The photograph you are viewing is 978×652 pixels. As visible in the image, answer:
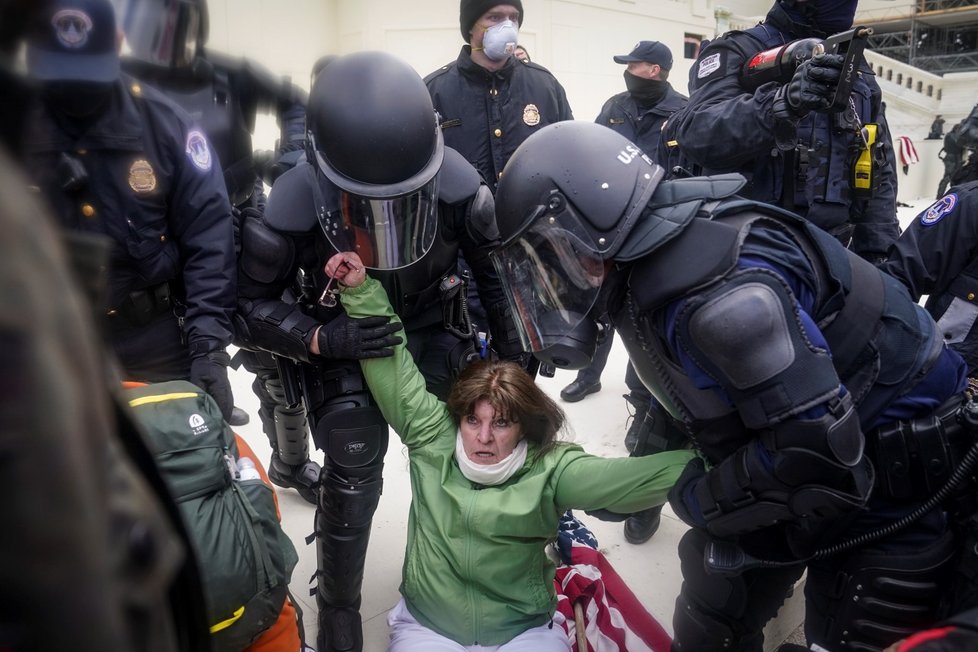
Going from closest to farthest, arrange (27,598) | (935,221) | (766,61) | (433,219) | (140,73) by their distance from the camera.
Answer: (27,598)
(433,219)
(935,221)
(766,61)
(140,73)

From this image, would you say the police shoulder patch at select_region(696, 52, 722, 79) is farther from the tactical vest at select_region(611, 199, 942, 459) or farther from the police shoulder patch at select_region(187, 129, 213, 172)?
the police shoulder patch at select_region(187, 129, 213, 172)

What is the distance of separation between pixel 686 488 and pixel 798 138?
147 cm

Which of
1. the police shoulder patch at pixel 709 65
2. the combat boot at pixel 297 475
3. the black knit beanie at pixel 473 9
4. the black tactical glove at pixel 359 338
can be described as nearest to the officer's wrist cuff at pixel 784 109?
the police shoulder patch at pixel 709 65

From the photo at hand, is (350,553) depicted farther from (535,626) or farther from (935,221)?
(935,221)

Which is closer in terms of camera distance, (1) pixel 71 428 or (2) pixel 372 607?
(1) pixel 71 428

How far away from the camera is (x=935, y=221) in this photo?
2.20 m

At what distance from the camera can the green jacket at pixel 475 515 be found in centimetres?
178

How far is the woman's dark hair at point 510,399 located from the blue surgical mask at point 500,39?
5.62 feet

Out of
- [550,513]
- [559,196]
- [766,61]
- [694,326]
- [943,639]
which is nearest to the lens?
[943,639]

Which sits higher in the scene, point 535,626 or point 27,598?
point 27,598

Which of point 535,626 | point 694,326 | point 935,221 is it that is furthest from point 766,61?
point 535,626

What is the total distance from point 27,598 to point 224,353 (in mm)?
1744

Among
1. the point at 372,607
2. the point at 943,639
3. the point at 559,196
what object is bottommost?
the point at 372,607

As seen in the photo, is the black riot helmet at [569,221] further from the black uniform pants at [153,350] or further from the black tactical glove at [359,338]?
the black uniform pants at [153,350]
